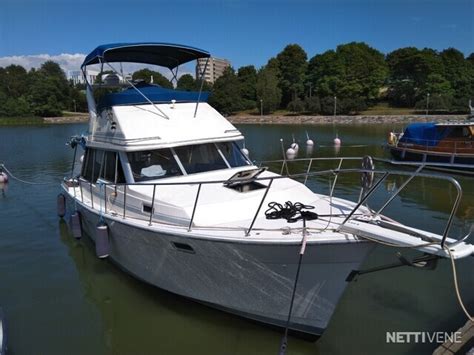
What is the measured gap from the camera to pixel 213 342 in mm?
6367

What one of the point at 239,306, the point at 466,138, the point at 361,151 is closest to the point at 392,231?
the point at 239,306

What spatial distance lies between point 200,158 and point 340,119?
208ft

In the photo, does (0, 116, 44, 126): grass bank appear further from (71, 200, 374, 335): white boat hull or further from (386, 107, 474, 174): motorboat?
(71, 200, 374, 335): white boat hull

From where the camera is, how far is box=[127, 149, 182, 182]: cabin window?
797 cm

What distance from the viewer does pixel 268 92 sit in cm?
8244

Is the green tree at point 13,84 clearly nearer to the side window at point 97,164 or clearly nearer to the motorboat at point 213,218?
the side window at point 97,164

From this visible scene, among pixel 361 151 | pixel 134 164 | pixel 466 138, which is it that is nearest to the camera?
pixel 134 164

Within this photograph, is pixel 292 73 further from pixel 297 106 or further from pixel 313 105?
pixel 313 105

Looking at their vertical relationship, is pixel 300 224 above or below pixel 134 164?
below

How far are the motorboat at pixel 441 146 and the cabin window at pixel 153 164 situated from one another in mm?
15692

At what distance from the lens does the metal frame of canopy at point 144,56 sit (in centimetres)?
897

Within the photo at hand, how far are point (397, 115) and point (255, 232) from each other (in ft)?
219

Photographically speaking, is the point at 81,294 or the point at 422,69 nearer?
the point at 81,294

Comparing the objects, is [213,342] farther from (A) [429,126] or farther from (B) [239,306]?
(A) [429,126]
